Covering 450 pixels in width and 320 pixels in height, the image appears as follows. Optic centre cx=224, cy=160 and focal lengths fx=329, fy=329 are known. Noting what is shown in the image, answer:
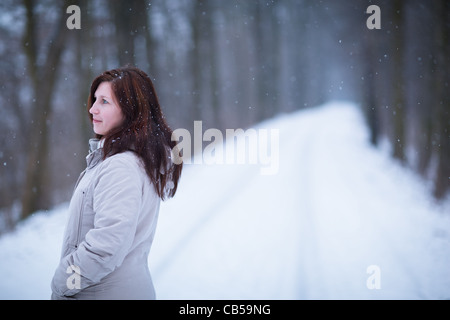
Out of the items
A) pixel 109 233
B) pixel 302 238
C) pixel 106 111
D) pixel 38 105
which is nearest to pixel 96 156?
pixel 106 111

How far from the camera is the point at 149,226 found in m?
1.85

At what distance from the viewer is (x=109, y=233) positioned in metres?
1.61

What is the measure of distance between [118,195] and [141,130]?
15.6 inches

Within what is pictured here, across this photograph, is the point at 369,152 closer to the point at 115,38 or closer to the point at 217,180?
the point at 217,180

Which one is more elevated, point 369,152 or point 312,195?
point 369,152

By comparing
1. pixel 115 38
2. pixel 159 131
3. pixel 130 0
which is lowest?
pixel 159 131

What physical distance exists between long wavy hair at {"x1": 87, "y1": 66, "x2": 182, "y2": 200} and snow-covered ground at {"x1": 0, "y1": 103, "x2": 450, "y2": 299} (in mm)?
2788

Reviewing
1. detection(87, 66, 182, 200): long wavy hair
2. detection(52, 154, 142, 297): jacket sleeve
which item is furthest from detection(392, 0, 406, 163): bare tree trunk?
detection(52, 154, 142, 297): jacket sleeve

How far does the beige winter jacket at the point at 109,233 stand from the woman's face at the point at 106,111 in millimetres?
129

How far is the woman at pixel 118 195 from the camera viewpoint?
5.39ft

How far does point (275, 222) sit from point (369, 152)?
8.94 metres

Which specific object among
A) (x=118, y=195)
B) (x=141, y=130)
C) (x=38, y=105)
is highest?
(x=38, y=105)

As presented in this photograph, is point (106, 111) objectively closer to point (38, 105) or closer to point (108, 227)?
point (108, 227)
